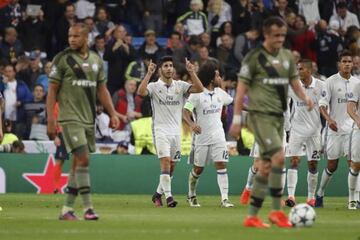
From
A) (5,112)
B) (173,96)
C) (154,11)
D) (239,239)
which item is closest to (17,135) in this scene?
(5,112)

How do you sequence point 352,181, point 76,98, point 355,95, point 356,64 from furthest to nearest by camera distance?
point 356,64, point 352,181, point 355,95, point 76,98

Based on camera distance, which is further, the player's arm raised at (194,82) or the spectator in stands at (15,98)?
the spectator in stands at (15,98)

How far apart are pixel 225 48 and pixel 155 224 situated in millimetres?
17591

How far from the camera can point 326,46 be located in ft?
117

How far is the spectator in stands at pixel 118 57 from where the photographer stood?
3375 centimetres

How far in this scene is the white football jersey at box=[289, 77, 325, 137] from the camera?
2431 centimetres

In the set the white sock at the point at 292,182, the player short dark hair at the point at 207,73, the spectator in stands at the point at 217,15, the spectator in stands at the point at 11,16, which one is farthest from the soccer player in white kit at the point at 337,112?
the spectator in stands at the point at 11,16

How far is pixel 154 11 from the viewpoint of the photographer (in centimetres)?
3638

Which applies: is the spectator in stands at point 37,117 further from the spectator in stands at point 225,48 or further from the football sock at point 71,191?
the football sock at point 71,191

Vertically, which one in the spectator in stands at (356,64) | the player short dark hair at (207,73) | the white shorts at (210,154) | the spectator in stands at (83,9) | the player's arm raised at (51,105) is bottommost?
the white shorts at (210,154)

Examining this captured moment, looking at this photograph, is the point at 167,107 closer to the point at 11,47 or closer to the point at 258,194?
the point at 258,194

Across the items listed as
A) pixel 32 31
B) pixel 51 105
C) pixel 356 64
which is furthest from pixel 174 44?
pixel 51 105

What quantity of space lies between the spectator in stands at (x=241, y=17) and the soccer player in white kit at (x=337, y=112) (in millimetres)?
12332

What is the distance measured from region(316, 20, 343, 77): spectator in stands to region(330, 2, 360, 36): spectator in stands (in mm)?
827
